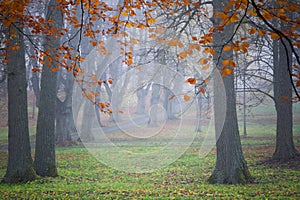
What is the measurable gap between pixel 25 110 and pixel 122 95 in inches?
795

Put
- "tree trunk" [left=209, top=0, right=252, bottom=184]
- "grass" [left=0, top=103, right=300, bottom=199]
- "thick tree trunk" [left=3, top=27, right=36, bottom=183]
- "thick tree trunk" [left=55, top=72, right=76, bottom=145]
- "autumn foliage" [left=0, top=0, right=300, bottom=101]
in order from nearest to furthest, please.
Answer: "autumn foliage" [left=0, top=0, right=300, bottom=101], "grass" [left=0, top=103, right=300, bottom=199], "tree trunk" [left=209, top=0, right=252, bottom=184], "thick tree trunk" [left=3, top=27, right=36, bottom=183], "thick tree trunk" [left=55, top=72, right=76, bottom=145]

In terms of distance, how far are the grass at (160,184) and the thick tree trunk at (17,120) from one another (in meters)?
0.39

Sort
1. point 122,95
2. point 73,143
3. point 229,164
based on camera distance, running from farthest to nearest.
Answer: point 122,95
point 73,143
point 229,164

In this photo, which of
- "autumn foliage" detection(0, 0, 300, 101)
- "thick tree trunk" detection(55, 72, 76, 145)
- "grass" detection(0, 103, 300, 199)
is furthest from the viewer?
"thick tree trunk" detection(55, 72, 76, 145)

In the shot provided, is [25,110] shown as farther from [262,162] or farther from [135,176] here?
[262,162]

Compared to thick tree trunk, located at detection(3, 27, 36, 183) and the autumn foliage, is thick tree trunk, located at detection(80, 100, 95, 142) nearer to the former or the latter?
thick tree trunk, located at detection(3, 27, 36, 183)

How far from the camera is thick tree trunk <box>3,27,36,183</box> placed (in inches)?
350

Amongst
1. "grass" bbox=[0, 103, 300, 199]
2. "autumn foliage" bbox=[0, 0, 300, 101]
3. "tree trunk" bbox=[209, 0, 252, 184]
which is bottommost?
"grass" bbox=[0, 103, 300, 199]

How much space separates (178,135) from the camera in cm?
2539

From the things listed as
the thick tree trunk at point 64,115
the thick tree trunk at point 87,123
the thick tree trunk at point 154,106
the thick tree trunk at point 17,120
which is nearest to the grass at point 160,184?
the thick tree trunk at point 17,120

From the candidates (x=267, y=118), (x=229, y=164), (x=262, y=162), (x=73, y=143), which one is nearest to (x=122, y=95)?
(x=73, y=143)

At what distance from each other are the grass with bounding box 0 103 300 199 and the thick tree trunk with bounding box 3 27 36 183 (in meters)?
0.39

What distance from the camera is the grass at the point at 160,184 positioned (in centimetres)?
729

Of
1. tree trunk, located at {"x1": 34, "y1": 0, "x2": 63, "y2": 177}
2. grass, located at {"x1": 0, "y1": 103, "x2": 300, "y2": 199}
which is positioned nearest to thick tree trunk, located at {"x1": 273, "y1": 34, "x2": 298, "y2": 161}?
grass, located at {"x1": 0, "y1": 103, "x2": 300, "y2": 199}
